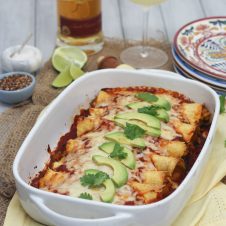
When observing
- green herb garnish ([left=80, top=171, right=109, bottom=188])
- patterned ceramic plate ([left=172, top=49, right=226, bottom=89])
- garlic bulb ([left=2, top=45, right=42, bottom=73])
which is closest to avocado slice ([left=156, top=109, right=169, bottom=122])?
green herb garnish ([left=80, top=171, right=109, bottom=188])

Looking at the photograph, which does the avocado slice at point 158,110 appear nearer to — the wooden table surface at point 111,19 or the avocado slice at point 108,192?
the avocado slice at point 108,192

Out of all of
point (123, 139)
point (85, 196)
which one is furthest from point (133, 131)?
point (85, 196)

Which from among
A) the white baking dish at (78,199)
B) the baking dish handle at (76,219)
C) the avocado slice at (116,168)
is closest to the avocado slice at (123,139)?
the avocado slice at (116,168)

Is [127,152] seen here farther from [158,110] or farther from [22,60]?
[22,60]

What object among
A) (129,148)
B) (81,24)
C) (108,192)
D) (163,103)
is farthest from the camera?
(81,24)

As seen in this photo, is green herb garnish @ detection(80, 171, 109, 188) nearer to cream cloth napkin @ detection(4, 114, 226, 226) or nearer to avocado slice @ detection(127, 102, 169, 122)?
cream cloth napkin @ detection(4, 114, 226, 226)

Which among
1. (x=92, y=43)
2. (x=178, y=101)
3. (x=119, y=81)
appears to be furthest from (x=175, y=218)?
(x=92, y=43)
